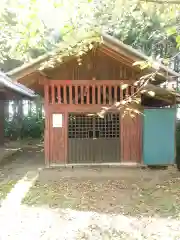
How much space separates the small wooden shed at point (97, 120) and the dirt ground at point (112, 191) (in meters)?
0.65

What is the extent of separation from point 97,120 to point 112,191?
3.51 meters

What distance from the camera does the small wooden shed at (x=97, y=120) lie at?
11.9 metres

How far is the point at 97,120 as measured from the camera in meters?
12.1

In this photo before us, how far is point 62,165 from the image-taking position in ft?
39.3

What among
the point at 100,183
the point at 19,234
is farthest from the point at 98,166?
the point at 19,234

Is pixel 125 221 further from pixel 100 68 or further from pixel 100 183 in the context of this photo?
pixel 100 68

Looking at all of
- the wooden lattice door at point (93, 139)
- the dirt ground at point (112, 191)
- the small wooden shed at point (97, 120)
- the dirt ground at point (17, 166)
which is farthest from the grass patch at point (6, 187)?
the wooden lattice door at point (93, 139)

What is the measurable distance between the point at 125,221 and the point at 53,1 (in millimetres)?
4360

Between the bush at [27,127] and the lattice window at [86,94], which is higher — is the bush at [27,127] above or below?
below

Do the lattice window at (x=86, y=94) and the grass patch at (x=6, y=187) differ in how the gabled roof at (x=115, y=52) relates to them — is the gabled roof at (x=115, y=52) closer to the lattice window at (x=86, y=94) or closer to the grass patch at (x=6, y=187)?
the lattice window at (x=86, y=94)

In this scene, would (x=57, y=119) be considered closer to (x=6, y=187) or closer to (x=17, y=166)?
(x=17, y=166)

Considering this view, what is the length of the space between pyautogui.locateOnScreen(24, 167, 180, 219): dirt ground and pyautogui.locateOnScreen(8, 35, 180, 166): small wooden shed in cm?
65

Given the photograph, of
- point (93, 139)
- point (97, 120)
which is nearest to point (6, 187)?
point (93, 139)

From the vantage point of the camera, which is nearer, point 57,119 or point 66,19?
point 66,19
